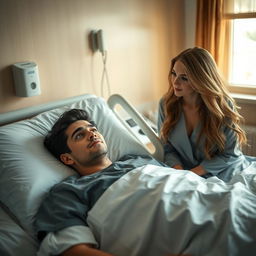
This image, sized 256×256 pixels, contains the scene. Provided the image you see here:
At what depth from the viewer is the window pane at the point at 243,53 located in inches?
108

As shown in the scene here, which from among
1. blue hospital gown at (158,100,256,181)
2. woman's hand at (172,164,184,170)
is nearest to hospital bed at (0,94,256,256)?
blue hospital gown at (158,100,256,181)

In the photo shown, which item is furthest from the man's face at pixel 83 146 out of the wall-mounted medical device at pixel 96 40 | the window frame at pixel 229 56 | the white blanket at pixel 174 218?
the window frame at pixel 229 56

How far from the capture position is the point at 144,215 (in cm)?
123

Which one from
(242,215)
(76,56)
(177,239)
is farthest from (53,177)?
(76,56)

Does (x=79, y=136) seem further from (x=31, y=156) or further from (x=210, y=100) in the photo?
(x=210, y=100)

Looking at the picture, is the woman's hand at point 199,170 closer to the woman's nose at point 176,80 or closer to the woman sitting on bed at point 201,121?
the woman sitting on bed at point 201,121

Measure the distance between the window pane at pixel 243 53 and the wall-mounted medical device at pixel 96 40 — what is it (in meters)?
1.22

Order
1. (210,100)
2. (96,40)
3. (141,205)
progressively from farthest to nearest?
(96,40)
(210,100)
(141,205)

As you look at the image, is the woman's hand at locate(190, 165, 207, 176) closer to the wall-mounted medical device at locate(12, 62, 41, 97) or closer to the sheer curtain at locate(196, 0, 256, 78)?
the wall-mounted medical device at locate(12, 62, 41, 97)

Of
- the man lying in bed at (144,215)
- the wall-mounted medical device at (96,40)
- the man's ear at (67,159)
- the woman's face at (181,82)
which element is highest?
the wall-mounted medical device at (96,40)

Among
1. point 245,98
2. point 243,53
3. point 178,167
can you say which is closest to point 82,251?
point 178,167

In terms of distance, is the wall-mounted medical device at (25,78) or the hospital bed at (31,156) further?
the wall-mounted medical device at (25,78)

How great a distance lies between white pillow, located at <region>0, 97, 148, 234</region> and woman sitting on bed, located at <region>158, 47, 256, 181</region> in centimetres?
26

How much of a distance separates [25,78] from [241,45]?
1.85 metres
